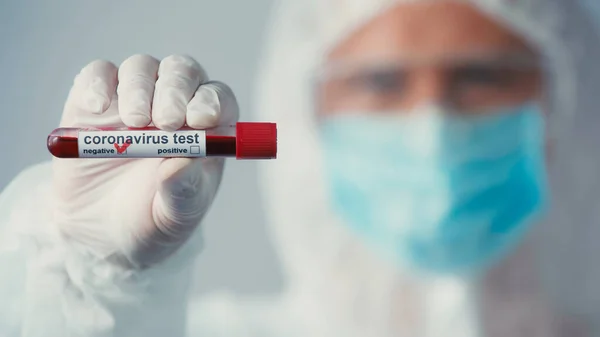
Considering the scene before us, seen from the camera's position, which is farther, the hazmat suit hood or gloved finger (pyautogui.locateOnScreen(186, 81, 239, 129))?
the hazmat suit hood

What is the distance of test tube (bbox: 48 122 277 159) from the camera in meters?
0.61

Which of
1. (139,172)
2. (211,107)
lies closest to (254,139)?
(211,107)

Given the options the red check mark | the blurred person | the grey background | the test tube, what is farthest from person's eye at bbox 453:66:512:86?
the red check mark

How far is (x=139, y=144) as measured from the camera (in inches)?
24.3

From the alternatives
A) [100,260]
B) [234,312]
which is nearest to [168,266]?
[100,260]

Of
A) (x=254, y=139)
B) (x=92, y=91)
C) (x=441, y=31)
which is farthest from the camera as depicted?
→ (x=441, y=31)

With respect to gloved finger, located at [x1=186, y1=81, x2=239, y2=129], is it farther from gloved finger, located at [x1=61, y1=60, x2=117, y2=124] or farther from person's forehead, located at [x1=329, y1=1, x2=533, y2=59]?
person's forehead, located at [x1=329, y1=1, x2=533, y2=59]

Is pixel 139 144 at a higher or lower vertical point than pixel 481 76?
lower

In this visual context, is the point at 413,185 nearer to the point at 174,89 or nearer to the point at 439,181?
the point at 439,181

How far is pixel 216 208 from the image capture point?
3.05ft

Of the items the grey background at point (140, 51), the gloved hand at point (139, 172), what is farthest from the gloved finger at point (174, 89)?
the grey background at point (140, 51)

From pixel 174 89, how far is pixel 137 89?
0.04 metres

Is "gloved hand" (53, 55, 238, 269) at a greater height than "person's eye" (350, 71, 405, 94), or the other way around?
"person's eye" (350, 71, 405, 94)

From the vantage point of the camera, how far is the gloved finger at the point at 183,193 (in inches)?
26.6
